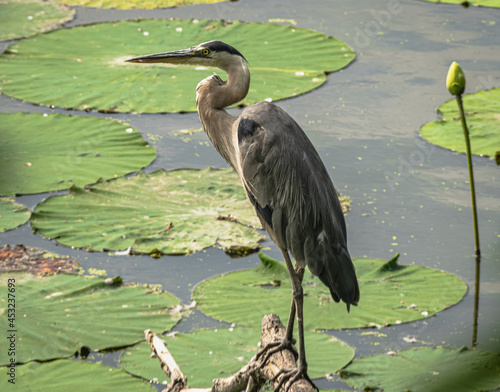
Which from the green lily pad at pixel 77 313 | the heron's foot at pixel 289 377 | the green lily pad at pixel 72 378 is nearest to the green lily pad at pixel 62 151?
the green lily pad at pixel 77 313

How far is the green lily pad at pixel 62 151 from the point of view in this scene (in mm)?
4449

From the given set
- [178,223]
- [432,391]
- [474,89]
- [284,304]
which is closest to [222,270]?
[178,223]

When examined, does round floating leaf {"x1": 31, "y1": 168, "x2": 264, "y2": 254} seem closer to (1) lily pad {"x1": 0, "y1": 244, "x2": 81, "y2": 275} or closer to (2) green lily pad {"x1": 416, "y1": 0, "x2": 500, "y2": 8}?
(1) lily pad {"x1": 0, "y1": 244, "x2": 81, "y2": 275}

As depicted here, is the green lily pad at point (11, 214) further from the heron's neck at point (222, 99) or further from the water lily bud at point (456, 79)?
the water lily bud at point (456, 79)

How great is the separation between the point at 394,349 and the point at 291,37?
406 cm

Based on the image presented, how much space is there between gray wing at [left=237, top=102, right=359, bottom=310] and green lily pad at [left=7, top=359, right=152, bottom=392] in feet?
3.22

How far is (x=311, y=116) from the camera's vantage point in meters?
5.58

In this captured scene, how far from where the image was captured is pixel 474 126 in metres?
5.01

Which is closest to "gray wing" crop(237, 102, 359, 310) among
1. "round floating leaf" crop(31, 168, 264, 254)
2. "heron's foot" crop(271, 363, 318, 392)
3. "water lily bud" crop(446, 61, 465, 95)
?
"heron's foot" crop(271, 363, 318, 392)

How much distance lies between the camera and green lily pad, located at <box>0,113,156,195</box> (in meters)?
4.45

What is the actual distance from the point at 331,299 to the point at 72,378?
1.24m

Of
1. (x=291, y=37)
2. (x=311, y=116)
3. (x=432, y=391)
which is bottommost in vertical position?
(x=311, y=116)

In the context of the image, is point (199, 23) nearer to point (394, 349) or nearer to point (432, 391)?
point (394, 349)

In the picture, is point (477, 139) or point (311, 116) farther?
point (311, 116)
